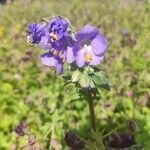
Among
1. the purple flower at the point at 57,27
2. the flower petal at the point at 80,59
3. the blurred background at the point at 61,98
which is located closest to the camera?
the purple flower at the point at 57,27

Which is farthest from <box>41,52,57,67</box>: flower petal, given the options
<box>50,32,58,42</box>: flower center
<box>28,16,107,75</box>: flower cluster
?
<box>50,32,58,42</box>: flower center

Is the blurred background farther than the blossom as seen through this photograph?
Yes

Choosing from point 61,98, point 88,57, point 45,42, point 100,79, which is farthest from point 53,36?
point 61,98

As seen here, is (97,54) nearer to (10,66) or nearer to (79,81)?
(79,81)

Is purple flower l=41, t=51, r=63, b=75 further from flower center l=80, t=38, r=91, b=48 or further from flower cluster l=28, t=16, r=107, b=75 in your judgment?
flower center l=80, t=38, r=91, b=48

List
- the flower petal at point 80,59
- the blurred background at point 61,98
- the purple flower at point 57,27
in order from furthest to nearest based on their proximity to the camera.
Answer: the blurred background at point 61,98 → the flower petal at point 80,59 → the purple flower at point 57,27

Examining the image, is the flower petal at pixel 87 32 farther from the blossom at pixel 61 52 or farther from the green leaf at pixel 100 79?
the green leaf at pixel 100 79

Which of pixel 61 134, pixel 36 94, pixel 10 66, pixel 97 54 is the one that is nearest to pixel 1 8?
pixel 10 66

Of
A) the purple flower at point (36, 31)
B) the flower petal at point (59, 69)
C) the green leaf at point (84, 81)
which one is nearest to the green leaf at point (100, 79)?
the green leaf at point (84, 81)
